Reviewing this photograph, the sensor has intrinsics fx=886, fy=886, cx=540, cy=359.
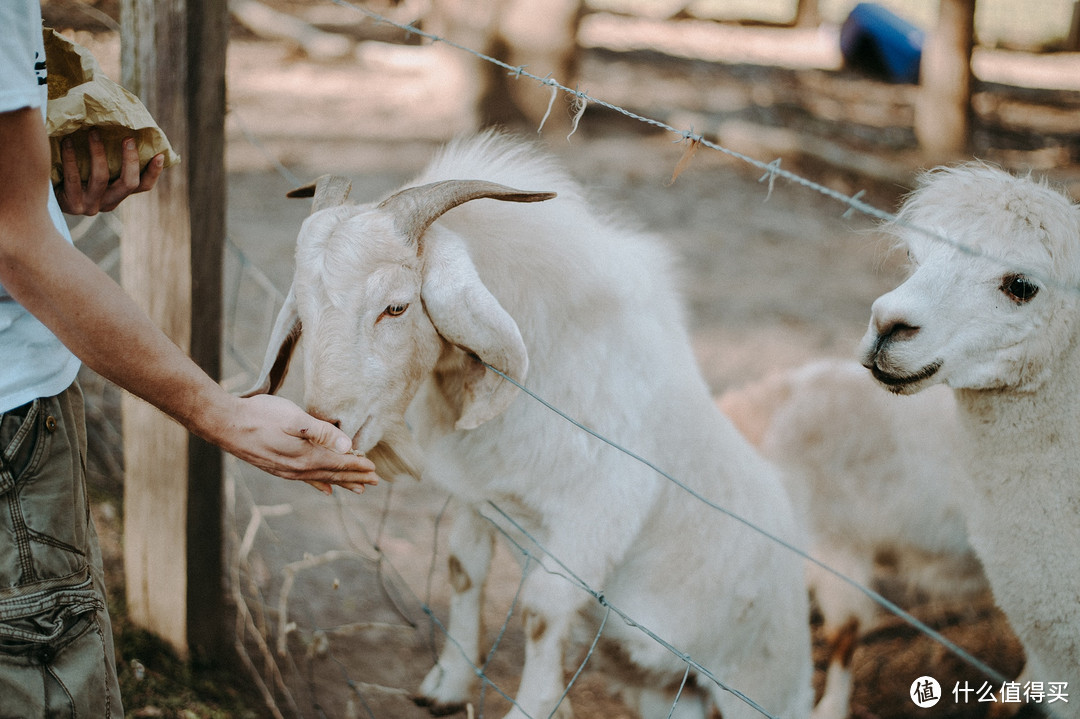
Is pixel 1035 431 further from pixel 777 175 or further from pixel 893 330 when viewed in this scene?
pixel 777 175

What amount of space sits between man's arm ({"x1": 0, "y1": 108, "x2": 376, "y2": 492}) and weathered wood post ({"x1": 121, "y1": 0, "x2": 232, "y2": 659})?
109 centimetres

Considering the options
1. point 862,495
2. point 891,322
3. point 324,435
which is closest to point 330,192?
point 324,435

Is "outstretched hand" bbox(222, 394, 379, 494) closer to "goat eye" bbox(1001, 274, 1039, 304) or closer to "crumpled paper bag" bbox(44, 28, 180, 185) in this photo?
"crumpled paper bag" bbox(44, 28, 180, 185)

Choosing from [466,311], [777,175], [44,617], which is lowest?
A: [44,617]

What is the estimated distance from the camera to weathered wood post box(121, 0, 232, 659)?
→ 7.66 feet

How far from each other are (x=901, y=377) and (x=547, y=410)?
899mm

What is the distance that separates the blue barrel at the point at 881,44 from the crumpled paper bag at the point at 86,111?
1302 cm

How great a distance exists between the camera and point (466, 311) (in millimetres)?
2051

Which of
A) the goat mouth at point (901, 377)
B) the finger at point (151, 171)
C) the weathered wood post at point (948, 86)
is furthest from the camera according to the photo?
the weathered wood post at point (948, 86)

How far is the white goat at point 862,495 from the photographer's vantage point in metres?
3.33

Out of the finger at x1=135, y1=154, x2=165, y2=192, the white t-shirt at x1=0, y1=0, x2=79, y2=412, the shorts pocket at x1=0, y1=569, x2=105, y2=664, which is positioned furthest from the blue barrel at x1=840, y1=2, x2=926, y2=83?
the shorts pocket at x1=0, y1=569, x2=105, y2=664

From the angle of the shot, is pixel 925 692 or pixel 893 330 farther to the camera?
pixel 925 692

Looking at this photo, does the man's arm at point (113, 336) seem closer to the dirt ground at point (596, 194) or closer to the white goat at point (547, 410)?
the white goat at point (547, 410)

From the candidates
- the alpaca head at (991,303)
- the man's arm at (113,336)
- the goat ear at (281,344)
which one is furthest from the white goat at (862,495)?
the man's arm at (113,336)
